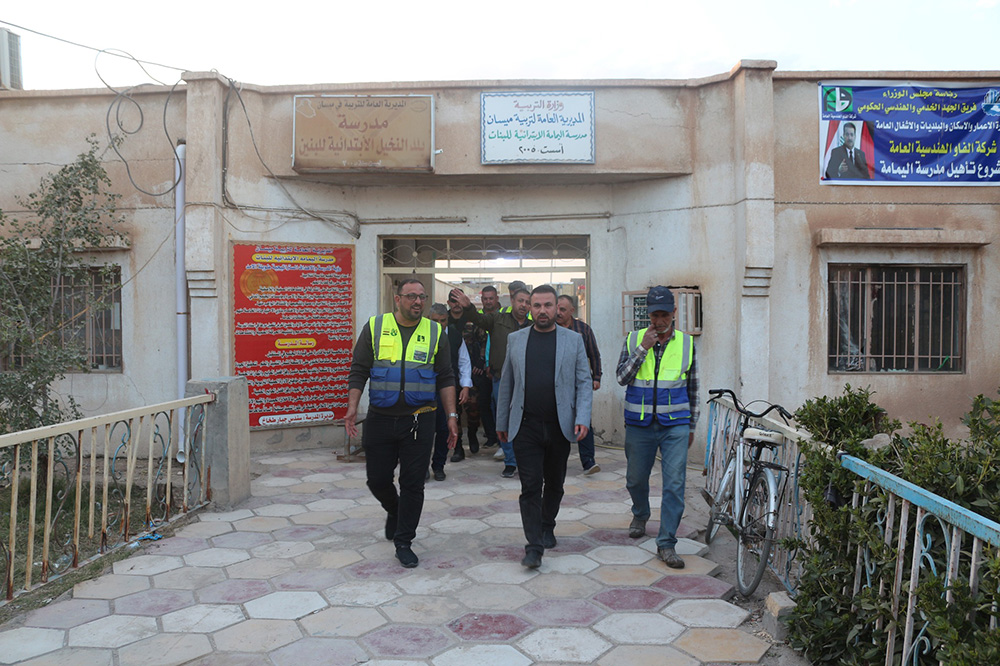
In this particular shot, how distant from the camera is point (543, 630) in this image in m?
3.69

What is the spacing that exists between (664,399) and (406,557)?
1.95 m

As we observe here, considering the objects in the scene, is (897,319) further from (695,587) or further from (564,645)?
(564,645)

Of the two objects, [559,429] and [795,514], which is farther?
[559,429]

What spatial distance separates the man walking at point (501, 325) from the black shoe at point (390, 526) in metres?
2.24

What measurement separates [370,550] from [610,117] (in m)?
5.48

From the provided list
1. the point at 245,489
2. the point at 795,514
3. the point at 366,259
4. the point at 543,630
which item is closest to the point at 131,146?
the point at 366,259

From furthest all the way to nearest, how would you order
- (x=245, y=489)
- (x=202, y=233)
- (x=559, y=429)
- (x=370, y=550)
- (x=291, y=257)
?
1. (x=291, y=257)
2. (x=202, y=233)
3. (x=245, y=489)
4. (x=370, y=550)
5. (x=559, y=429)

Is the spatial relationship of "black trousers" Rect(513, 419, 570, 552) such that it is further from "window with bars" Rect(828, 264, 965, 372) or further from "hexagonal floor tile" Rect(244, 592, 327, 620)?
"window with bars" Rect(828, 264, 965, 372)

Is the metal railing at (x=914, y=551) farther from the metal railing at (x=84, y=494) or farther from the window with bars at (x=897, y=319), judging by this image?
the window with bars at (x=897, y=319)

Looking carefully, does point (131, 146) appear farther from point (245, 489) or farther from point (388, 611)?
point (388, 611)

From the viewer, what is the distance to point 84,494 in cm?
680

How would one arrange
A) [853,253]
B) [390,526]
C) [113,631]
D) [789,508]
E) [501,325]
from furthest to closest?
[853,253], [501,325], [390,526], [789,508], [113,631]

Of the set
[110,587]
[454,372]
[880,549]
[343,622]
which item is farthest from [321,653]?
[454,372]

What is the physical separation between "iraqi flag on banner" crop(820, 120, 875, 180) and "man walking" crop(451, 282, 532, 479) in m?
3.63
